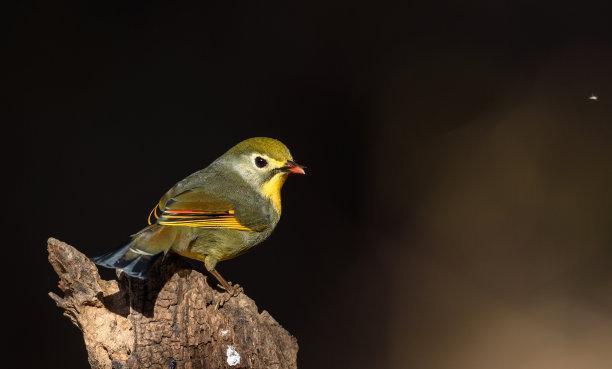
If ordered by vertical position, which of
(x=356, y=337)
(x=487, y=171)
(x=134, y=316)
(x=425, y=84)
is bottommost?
(x=356, y=337)

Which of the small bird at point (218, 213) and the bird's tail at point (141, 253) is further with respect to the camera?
the small bird at point (218, 213)

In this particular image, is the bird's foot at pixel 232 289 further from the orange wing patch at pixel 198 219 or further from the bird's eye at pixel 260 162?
the bird's eye at pixel 260 162

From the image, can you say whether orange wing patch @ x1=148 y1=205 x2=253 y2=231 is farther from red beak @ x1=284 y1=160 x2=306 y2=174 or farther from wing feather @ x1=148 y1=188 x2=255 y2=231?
red beak @ x1=284 y1=160 x2=306 y2=174

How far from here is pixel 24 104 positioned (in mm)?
5316

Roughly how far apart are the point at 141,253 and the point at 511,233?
11.7ft

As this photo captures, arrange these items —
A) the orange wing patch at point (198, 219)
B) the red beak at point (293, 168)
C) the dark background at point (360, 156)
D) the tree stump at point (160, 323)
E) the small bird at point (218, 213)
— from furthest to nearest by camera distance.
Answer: the dark background at point (360, 156) < the red beak at point (293, 168) < the orange wing patch at point (198, 219) < the small bird at point (218, 213) < the tree stump at point (160, 323)

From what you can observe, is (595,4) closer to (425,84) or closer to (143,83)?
(425,84)

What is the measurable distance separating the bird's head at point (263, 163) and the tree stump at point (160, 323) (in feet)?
2.55

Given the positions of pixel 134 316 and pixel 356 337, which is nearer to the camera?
pixel 134 316

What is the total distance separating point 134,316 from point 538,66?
4.31 m

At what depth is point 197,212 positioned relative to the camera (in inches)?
132

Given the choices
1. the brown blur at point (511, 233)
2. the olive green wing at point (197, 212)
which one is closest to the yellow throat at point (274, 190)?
the olive green wing at point (197, 212)

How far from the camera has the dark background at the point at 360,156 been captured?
530 centimetres

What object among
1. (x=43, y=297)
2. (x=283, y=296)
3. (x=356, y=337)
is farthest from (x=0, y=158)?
(x=356, y=337)
